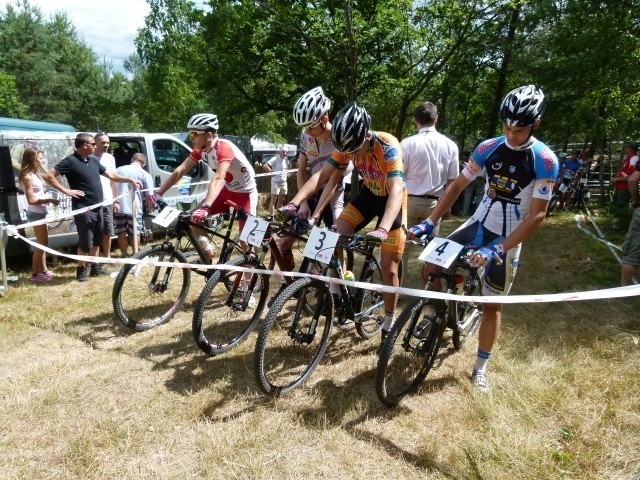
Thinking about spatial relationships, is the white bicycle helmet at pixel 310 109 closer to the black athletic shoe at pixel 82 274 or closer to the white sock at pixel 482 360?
the white sock at pixel 482 360

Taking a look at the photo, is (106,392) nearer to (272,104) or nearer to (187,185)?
(187,185)

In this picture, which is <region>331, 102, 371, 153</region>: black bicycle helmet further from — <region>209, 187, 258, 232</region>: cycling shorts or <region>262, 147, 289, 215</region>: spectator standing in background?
<region>262, 147, 289, 215</region>: spectator standing in background

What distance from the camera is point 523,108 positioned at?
108 inches

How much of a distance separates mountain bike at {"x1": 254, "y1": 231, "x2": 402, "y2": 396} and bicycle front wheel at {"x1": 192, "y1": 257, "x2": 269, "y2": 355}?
11.6 inches

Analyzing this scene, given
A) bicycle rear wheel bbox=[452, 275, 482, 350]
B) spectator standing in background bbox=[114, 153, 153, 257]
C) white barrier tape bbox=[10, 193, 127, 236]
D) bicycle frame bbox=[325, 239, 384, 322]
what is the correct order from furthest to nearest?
spectator standing in background bbox=[114, 153, 153, 257] → white barrier tape bbox=[10, 193, 127, 236] → bicycle rear wheel bbox=[452, 275, 482, 350] → bicycle frame bbox=[325, 239, 384, 322]

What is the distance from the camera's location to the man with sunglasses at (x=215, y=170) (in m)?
4.10

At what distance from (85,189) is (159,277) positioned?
2133 mm

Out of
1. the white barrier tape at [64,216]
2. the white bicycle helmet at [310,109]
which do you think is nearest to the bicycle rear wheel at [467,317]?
the white bicycle helmet at [310,109]

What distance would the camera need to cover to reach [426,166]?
451cm

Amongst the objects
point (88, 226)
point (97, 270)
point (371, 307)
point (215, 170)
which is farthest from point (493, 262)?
point (97, 270)

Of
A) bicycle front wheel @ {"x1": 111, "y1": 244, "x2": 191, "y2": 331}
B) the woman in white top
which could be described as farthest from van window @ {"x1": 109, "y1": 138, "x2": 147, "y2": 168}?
bicycle front wheel @ {"x1": 111, "y1": 244, "x2": 191, "y2": 331}

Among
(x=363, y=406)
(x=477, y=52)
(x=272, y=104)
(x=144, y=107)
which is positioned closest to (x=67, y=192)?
(x=363, y=406)

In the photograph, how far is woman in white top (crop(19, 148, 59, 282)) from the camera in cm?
537

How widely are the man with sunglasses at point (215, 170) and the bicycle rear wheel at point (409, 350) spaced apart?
6.59ft
